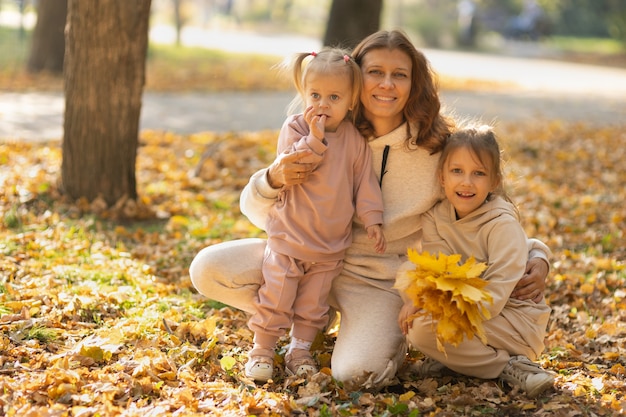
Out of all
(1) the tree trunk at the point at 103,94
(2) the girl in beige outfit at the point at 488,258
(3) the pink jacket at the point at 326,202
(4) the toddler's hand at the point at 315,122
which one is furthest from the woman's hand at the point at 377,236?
(1) the tree trunk at the point at 103,94

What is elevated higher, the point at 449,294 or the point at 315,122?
the point at 315,122

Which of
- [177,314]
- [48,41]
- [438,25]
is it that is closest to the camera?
[177,314]

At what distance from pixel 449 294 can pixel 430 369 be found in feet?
2.21

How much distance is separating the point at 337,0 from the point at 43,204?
4.86 meters

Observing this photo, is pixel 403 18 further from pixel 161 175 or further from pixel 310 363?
pixel 310 363

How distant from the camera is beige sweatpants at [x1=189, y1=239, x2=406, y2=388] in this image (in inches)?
136

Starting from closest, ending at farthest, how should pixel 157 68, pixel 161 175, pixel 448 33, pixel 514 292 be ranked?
pixel 514 292 → pixel 161 175 → pixel 157 68 → pixel 448 33

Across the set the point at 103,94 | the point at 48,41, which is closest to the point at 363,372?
the point at 103,94

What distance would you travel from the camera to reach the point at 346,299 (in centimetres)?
368

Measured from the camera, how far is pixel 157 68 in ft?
50.4

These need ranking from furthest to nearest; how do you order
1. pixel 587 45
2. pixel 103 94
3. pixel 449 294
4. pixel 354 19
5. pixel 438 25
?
pixel 587 45 < pixel 438 25 < pixel 354 19 < pixel 103 94 < pixel 449 294

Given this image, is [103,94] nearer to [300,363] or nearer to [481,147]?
[300,363]

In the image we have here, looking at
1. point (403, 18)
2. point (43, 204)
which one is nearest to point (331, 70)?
point (43, 204)

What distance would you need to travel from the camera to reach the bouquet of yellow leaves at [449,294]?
10.0 ft
